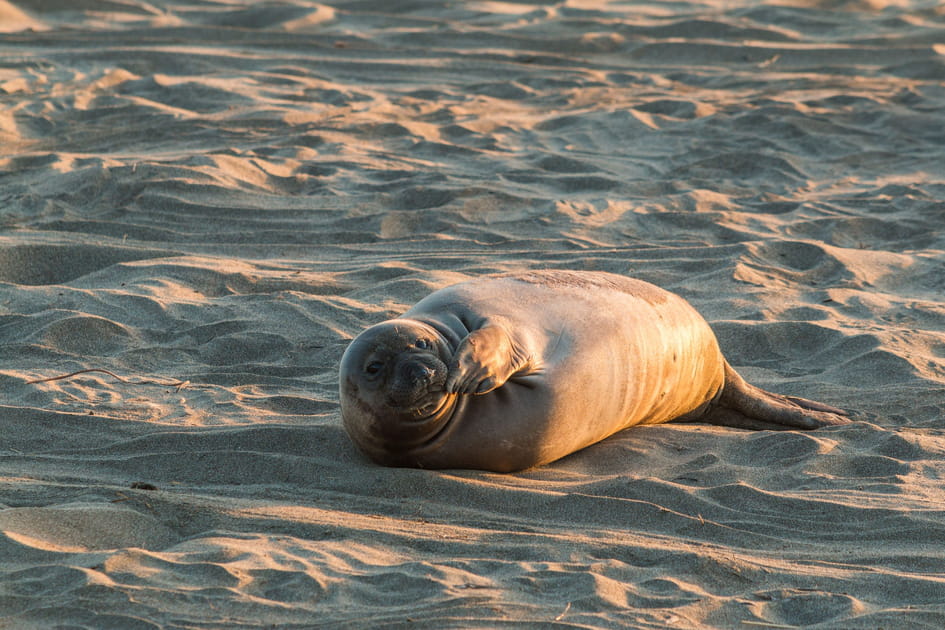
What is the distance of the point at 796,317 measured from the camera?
5758mm

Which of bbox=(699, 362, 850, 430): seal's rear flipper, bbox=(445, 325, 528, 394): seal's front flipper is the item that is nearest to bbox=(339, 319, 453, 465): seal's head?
bbox=(445, 325, 528, 394): seal's front flipper

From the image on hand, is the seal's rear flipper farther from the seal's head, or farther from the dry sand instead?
the seal's head

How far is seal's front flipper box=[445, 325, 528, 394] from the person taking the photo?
3.60 m

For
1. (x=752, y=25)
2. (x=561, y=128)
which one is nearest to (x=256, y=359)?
(x=561, y=128)

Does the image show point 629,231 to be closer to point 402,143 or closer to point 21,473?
point 402,143

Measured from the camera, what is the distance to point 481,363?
3.64 m

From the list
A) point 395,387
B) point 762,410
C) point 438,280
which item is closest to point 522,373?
point 395,387

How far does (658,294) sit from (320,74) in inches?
263

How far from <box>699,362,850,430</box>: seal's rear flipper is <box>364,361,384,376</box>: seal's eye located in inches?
63.1

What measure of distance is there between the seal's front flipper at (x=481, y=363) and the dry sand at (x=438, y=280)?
1.17 ft

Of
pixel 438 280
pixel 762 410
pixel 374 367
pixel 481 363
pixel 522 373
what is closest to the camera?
pixel 481 363

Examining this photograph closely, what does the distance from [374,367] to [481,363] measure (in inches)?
13.6

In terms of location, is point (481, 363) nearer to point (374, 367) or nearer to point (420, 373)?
point (420, 373)

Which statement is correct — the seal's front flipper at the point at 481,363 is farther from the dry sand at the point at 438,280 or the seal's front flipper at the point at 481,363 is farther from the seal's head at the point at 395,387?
the dry sand at the point at 438,280
